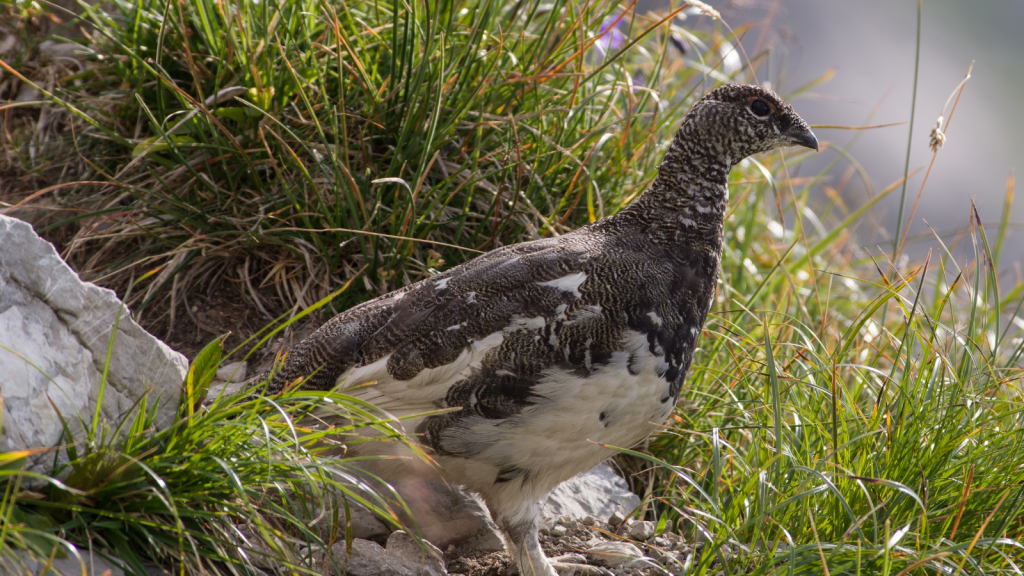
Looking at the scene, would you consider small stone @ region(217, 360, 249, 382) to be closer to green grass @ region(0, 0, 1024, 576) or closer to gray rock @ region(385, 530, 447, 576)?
green grass @ region(0, 0, 1024, 576)

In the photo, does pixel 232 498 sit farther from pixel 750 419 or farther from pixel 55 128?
pixel 55 128

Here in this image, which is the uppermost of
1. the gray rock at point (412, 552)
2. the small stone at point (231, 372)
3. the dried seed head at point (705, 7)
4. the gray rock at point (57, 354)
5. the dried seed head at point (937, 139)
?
the dried seed head at point (705, 7)

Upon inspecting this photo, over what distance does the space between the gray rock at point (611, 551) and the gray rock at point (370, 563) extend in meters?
0.66

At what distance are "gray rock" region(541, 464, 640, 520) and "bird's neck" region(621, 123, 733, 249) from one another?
114 cm

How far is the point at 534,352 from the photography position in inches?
102

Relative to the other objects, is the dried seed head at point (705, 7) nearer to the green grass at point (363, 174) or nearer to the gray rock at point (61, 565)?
the green grass at point (363, 174)

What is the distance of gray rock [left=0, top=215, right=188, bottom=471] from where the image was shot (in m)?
1.97

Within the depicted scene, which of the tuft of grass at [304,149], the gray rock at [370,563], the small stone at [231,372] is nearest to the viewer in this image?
the gray rock at [370,563]

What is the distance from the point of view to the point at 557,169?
12.7ft

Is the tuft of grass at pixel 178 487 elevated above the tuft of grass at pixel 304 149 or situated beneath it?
situated beneath

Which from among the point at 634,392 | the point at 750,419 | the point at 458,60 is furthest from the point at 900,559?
the point at 458,60

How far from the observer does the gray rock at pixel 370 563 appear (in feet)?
8.11

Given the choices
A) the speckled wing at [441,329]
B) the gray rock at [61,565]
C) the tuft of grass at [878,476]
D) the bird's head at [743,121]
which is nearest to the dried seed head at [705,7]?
the bird's head at [743,121]

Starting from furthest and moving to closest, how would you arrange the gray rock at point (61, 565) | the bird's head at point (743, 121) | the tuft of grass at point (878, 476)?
the bird's head at point (743, 121)
the tuft of grass at point (878, 476)
the gray rock at point (61, 565)
